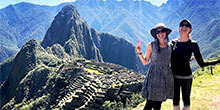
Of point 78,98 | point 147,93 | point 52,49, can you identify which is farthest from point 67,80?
point 52,49

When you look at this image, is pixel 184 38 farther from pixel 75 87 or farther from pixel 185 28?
pixel 75 87

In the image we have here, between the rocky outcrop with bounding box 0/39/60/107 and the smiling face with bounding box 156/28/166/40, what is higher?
the rocky outcrop with bounding box 0/39/60/107

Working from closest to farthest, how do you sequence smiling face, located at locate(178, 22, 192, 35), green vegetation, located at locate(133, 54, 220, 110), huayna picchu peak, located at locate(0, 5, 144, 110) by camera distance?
smiling face, located at locate(178, 22, 192, 35), green vegetation, located at locate(133, 54, 220, 110), huayna picchu peak, located at locate(0, 5, 144, 110)

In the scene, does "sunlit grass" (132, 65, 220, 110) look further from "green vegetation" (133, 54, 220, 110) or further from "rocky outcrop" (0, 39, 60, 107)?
"rocky outcrop" (0, 39, 60, 107)

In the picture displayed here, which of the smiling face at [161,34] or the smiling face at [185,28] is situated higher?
the smiling face at [185,28]

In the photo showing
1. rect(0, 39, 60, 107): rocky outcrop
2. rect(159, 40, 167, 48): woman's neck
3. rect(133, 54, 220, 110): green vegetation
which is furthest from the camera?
rect(0, 39, 60, 107): rocky outcrop

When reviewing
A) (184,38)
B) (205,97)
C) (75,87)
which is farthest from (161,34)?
(75,87)

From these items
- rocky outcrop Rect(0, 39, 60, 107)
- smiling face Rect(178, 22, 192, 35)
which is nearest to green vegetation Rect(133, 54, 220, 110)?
smiling face Rect(178, 22, 192, 35)

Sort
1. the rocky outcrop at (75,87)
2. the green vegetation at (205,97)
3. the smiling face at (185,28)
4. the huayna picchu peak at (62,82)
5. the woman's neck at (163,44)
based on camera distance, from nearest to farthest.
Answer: the woman's neck at (163,44)
the smiling face at (185,28)
the green vegetation at (205,97)
the rocky outcrop at (75,87)
the huayna picchu peak at (62,82)

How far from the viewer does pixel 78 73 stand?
78562 millimetres

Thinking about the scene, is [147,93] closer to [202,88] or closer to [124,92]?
[202,88]

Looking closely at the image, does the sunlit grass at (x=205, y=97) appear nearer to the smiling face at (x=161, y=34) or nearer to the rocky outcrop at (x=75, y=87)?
the smiling face at (x=161, y=34)

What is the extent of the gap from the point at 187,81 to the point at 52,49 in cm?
16736

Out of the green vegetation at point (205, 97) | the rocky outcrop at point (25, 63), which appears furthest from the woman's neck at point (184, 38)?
the rocky outcrop at point (25, 63)
